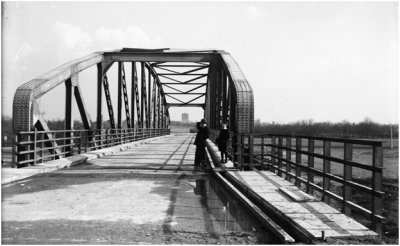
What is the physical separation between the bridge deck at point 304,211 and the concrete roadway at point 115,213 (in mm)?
543

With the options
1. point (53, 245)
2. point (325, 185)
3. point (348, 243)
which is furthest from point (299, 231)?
point (53, 245)

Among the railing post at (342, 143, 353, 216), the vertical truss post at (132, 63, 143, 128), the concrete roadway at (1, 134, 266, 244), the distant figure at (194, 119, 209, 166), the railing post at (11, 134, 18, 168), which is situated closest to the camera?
the concrete roadway at (1, 134, 266, 244)

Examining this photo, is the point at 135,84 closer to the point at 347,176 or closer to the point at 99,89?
the point at 99,89

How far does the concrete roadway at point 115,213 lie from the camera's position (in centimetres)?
423

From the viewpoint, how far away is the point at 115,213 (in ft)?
17.6

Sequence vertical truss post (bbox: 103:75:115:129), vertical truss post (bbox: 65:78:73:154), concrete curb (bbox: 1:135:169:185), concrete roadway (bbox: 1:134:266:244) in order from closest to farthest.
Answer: concrete roadway (bbox: 1:134:266:244), concrete curb (bbox: 1:135:169:185), vertical truss post (bbox: 65:78:73:154), vertical truss post (bbox: 103:75:115:129)

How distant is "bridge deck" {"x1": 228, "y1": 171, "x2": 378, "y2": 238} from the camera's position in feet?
13.3

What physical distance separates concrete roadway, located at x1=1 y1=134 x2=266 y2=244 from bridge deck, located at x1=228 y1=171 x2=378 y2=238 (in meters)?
0.54

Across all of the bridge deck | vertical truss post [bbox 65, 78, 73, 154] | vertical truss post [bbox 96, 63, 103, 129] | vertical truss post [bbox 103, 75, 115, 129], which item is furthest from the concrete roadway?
vertical truss post [bbox 103, 75, 115, 129]

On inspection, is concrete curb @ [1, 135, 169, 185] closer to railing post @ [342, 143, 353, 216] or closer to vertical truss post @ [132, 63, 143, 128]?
railing post @ [342, 143, 353, 216]

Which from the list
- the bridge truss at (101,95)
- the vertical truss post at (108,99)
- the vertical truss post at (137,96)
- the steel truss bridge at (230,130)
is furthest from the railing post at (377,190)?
the vertical truss post at (137,96)

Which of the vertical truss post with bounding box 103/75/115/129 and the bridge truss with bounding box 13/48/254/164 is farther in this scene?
the vertical truss post with bounding box 103/75/115/129

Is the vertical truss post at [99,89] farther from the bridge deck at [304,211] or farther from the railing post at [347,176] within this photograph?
the railing post at [347,176]

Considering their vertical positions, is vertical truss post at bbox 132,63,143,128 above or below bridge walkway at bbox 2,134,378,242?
above
